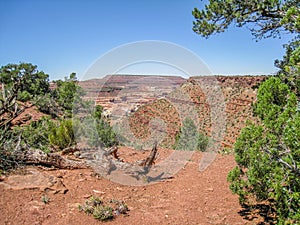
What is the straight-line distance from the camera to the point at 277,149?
3.29 m


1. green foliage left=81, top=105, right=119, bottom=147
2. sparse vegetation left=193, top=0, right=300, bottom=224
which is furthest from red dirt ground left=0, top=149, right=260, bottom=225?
green foliage left=81, top=105, right=119, bottom=147

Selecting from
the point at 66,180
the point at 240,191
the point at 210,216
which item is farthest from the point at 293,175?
the point at 66,180

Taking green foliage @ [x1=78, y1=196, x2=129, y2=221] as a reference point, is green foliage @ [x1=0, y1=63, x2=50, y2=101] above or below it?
above

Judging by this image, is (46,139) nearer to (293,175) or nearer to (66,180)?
(66,180)

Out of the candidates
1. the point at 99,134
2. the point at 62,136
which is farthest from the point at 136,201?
the point at 99,134

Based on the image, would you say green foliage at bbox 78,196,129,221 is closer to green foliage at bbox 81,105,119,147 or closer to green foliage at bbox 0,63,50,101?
green foliage at bbox 81,105,119,147

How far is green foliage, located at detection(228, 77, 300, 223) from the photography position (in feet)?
9.53

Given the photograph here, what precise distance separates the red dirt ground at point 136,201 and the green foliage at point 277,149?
119 cm

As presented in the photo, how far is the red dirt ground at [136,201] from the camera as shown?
4285mm

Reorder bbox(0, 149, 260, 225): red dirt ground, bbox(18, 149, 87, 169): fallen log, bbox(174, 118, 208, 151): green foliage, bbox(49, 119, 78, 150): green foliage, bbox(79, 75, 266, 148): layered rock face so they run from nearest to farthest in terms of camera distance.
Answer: bbox(0, 149, 260, 225): red dirt ground < bbox(18, 149, 87, 169): fallen log < bbox(49, 119, 78, 150): green foliage < bbox(174, 118, 208, 151): green foliage < bbox(79, 75, 266, 148): layered rock face

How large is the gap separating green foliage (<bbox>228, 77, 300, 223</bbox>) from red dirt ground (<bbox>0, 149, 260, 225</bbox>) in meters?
1.19

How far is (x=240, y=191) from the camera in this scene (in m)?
3.94

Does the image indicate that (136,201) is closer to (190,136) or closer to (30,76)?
(190,136)

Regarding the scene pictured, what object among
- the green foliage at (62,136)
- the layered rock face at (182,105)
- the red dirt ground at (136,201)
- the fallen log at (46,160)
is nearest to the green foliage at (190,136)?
the layered rock face at (182,105)
